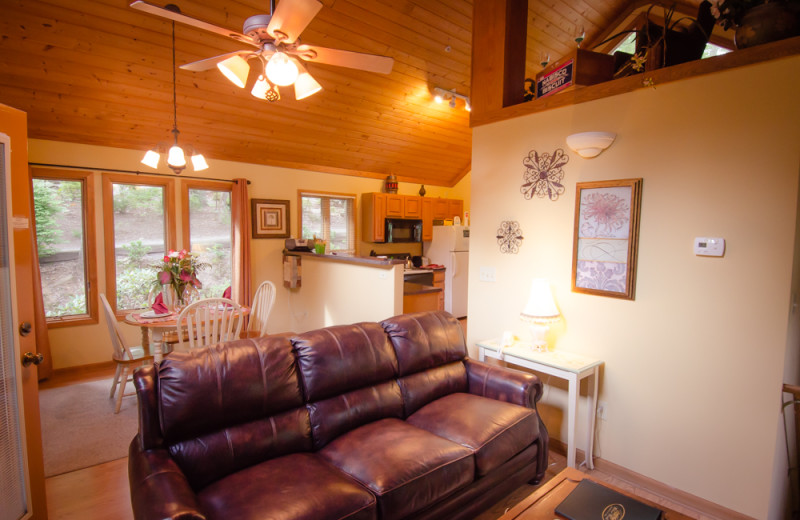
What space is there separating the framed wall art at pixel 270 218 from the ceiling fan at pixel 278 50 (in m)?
2.90

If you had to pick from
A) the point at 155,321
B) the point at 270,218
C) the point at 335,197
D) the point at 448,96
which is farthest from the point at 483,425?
the point at 335,197

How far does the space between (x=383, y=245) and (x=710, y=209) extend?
489 cm

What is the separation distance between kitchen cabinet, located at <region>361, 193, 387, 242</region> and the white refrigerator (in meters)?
1.04

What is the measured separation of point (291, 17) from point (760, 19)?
2237mm

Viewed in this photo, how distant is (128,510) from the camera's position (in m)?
2.20

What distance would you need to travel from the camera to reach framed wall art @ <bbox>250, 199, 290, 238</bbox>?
201 inches

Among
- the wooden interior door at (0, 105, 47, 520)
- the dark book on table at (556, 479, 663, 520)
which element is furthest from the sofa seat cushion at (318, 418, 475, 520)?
the wooden interior door at (0, 105, 47, 520)

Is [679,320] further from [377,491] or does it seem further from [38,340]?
[38,340]

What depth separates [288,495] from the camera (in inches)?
60.1

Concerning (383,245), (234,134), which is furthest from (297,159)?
(383,245)

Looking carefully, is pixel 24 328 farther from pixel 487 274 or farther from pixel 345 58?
pixel 487 274

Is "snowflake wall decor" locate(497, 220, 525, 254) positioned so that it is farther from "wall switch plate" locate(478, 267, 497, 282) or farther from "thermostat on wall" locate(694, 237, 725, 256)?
"thermostat on wall" locate(694, 237, 725, 256)

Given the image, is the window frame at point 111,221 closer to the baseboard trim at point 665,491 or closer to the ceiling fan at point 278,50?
the ceiling fan at point 278,50

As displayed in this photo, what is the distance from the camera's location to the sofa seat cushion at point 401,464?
1.66 meters
